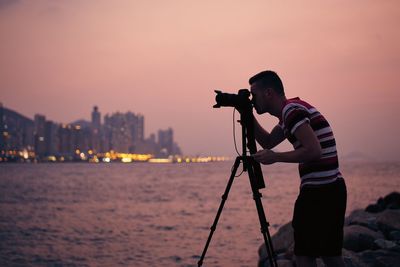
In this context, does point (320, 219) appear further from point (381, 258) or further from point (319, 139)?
point (381, 258)

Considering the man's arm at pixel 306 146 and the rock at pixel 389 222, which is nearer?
the man's arm at pixel 306 146

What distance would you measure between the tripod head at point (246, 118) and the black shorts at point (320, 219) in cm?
45

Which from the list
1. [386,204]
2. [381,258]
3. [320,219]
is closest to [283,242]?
[381,258]

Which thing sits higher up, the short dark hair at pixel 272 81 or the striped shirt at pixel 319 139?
the short dark hair at pixel 272 81

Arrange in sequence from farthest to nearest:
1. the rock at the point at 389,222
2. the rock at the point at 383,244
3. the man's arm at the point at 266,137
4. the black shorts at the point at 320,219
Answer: the rock at the point at 389,222, the rock at the point at 383,244, the man's arm at the point at 266,137, the black shorts at the point at 320,219

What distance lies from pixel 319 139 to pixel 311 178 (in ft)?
1.09

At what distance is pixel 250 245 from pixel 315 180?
12.0 metres

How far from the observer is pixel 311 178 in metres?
3.58

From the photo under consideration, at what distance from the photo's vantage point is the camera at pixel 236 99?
3.81m

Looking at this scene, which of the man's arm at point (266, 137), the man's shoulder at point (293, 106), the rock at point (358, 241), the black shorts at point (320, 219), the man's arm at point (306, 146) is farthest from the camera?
the rock at point (358, 241)

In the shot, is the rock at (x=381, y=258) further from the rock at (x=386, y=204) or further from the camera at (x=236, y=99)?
the rock at (x=386, y=204)

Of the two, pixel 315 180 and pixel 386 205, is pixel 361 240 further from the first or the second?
pixel 386 205

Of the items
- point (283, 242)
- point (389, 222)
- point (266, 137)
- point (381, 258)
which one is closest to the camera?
point (266, 137)

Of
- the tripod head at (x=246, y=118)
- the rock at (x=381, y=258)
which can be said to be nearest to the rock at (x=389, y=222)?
the rock at (x=381, y=258)
